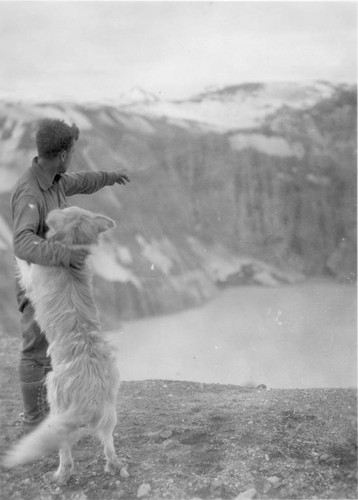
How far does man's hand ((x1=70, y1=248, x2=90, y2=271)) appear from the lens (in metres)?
2.84

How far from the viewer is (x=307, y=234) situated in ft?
12.4

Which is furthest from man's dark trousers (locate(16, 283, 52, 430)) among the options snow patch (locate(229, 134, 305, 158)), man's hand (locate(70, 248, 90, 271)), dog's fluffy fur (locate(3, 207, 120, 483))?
snow patch (locate(229, 134, 305, 158))

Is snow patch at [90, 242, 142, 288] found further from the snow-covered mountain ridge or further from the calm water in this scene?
the snow-covered mountain ridge

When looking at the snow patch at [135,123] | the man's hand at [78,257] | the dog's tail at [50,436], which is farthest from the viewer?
the snow patch at [135,123]

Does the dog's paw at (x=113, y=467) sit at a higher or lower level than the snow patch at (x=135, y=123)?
lower

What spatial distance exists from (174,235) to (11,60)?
146 centimetres

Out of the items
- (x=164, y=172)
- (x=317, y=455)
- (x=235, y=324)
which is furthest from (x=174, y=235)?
(x=317, y=455)

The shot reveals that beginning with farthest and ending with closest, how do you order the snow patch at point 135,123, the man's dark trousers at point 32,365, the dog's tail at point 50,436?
the snow patch at point 135,123, the man's dark trousers at point 32,365, the dog's tail at point 50,436

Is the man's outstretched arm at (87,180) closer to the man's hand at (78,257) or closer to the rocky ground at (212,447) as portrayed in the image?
the man's hand at (78,257)

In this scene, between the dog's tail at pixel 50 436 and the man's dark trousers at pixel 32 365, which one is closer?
the dog's tail at pixel 50 436

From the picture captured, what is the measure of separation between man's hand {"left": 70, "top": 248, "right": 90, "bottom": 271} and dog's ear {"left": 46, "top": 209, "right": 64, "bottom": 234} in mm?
129

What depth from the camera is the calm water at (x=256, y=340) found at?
3.79 meters

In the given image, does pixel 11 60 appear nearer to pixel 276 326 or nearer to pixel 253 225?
pixel 253 225

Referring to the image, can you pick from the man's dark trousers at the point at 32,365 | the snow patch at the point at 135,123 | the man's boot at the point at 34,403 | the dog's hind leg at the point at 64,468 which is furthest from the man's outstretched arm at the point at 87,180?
the dog's hind leg at the point at 64,468
